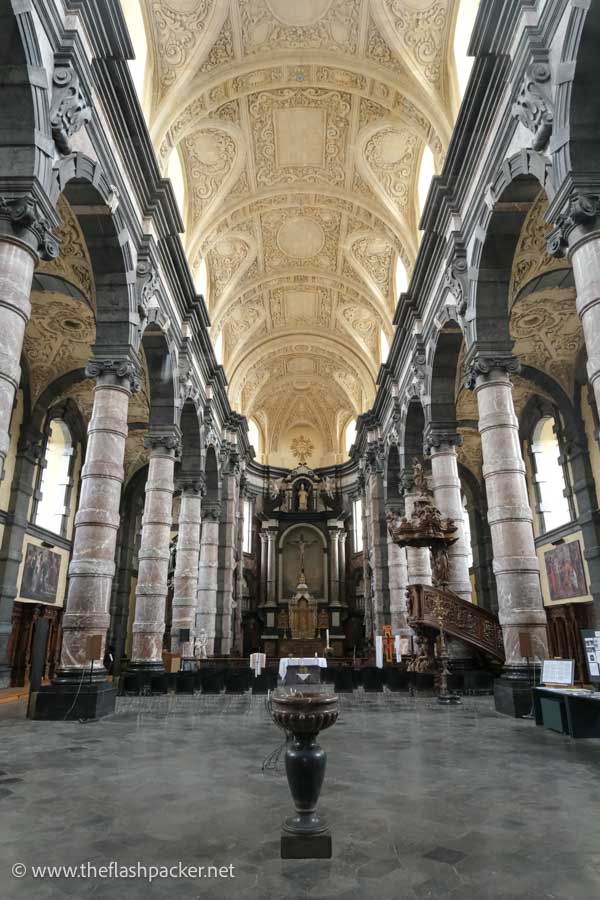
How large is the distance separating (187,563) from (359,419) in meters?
11.3

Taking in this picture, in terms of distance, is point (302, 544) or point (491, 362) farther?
point (302, 544)

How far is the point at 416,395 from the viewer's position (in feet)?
57.8

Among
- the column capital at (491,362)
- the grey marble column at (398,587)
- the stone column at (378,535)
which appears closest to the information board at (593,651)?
the column capital at (491,362)

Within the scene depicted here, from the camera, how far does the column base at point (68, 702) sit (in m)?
9.48

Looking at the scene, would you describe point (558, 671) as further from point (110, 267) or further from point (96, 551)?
point (110, 267)

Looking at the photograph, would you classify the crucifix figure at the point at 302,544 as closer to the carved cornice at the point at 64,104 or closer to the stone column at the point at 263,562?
the stone column at the point at 263,562

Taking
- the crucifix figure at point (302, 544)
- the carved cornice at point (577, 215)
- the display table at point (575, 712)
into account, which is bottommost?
the display table at point (575, 712)

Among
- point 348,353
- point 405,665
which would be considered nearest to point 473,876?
point 405,665

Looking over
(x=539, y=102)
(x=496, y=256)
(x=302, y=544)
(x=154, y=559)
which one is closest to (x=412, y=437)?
(x=496, y=256)

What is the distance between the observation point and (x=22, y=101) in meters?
7.63

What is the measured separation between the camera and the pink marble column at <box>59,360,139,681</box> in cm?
995

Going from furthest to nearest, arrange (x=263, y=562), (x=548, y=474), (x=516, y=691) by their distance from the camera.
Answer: (x=263, y=562) → (x=548, y=474) → (x=516, y=691)

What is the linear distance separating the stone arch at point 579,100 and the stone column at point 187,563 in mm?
14451

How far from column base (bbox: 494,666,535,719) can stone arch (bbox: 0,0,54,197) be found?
10118 mm
